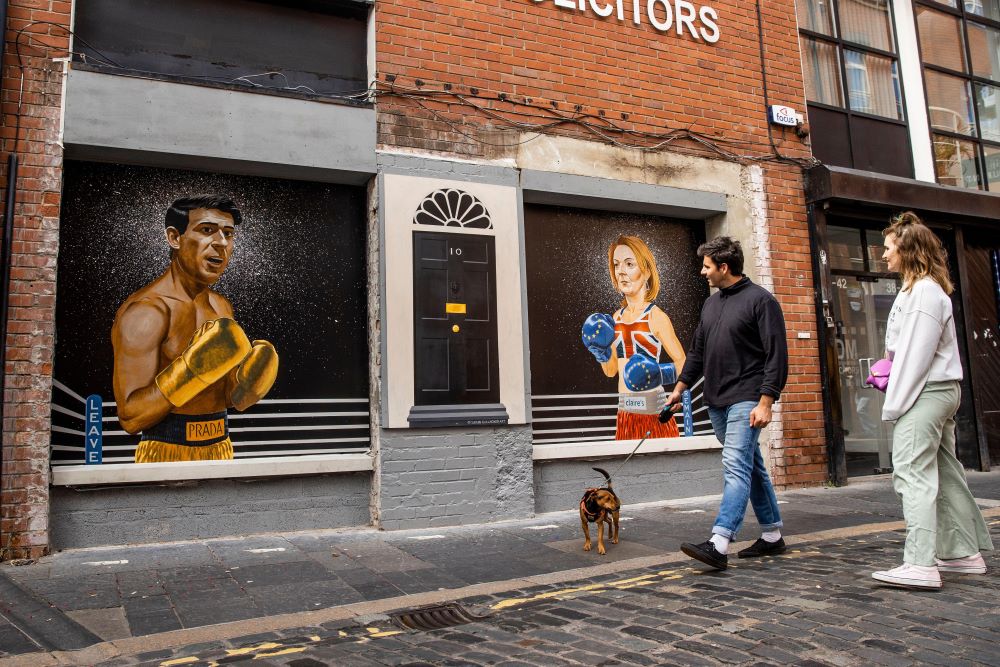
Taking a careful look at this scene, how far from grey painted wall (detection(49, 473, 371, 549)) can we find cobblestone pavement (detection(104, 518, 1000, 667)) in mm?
2395

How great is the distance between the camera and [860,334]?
9.19 metres

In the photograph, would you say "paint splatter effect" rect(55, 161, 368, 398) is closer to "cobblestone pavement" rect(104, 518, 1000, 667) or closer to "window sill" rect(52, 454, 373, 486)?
"window sill" rect(52, 454, 373, 486)

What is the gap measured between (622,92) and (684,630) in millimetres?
5687

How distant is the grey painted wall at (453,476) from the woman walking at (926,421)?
3072 mm

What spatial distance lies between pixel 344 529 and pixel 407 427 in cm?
96

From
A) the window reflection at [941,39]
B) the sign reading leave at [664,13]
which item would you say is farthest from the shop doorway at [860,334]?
the window reflection at [941,39]

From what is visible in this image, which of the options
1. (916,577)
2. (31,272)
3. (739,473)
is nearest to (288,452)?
(31,272)

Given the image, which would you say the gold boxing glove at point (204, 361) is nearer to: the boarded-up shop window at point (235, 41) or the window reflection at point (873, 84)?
the boarded-up shop window at point (235, 41)

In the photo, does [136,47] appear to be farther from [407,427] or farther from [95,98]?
[407,427]

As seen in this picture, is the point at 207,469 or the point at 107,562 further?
Result: the point at 207,469

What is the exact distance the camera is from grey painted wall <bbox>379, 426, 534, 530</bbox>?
6.21m

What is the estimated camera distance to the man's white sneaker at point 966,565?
170 inches

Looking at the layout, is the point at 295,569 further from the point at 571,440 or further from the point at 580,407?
the point at 580,407

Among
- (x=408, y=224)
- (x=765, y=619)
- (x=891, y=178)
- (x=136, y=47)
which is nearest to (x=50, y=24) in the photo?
(x=136, y=47)
